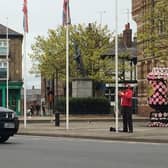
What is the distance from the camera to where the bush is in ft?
163

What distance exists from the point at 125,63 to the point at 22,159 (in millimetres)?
65182

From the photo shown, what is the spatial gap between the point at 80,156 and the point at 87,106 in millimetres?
32456

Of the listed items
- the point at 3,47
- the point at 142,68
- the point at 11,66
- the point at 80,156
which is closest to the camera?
the point at 80,156

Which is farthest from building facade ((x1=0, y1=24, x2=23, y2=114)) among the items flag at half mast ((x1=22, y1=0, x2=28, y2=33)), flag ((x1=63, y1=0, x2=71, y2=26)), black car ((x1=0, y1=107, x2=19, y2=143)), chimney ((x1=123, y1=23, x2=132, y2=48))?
black car ((x1=0, y1=107, x2=19, y2=143))

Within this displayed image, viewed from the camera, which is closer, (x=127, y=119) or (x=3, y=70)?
(x=127, y=119)

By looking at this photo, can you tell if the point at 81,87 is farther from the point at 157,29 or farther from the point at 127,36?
the point at 127,36

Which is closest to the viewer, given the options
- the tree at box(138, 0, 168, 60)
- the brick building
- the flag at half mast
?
the flag at half mast

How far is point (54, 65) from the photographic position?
74938 millimetres

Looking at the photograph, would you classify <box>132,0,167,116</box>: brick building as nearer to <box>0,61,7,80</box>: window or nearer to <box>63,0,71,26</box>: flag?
<box>63,0,71,26</box>: flag

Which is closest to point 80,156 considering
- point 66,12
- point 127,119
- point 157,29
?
point 127,119

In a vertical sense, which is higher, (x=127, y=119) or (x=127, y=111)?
(x=127, y=111)

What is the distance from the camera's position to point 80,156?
17.6 meters

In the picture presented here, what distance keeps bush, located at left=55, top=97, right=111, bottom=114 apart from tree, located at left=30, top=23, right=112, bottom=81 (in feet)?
67.2

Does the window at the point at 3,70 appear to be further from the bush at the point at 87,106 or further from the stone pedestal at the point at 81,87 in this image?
the stone pedestal at the point at 81,87
